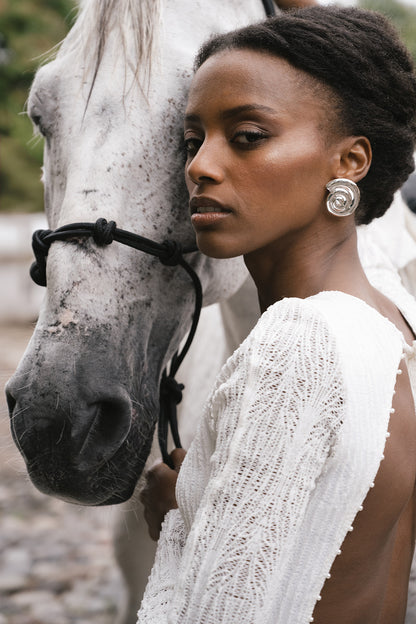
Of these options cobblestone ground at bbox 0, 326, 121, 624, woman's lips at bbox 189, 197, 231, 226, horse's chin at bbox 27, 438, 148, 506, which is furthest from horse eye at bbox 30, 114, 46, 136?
cobblestone ground at bbox 0, 326, 121, 624

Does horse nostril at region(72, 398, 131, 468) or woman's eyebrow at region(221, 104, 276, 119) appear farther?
horse nostril at region(72, 398, 131, 468)

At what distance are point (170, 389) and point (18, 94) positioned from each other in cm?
1269

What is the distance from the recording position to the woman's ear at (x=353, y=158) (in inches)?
44.0

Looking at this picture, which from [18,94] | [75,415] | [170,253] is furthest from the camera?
[18,94]

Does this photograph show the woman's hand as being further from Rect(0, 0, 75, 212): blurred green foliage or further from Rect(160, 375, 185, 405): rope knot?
Rect(0, 0, 75, 212): blurred green foliage

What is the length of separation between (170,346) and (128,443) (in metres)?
0.31

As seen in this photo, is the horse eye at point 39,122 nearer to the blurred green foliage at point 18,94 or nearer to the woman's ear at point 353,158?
the woman's ear at point 353,158

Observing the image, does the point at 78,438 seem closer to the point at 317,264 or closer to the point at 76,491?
the point at 76,491

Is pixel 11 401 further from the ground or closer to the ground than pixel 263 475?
closer to the ground

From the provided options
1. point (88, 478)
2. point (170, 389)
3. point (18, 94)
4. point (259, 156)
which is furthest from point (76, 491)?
point (18, 94)

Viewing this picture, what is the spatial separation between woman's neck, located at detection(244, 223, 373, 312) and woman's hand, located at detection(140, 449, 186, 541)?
0.47 meters

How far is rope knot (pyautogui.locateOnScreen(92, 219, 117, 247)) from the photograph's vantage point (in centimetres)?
134

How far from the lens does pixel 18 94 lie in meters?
13.0

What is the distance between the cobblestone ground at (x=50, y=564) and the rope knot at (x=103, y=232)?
159 cm
